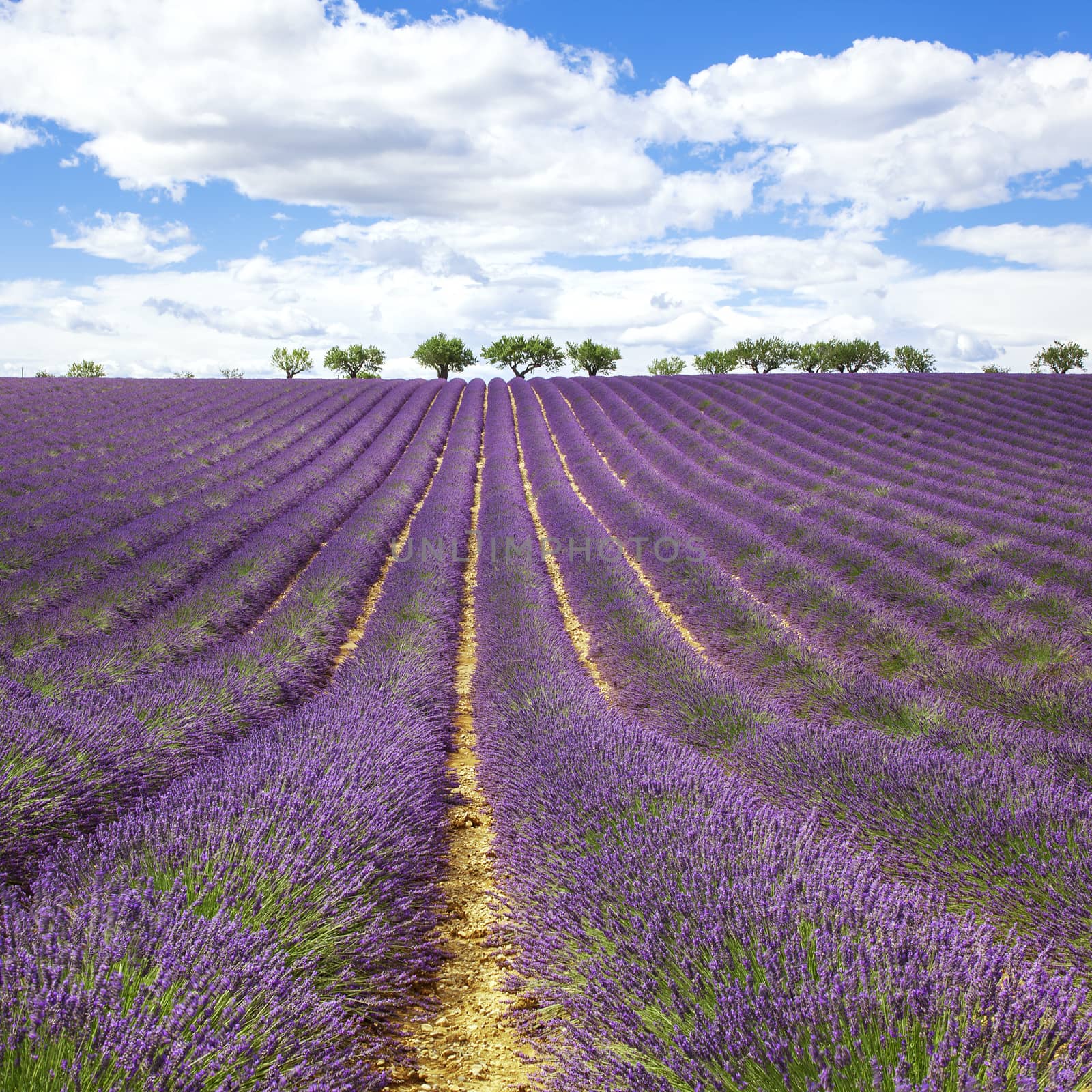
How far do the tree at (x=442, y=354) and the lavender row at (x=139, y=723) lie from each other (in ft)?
125

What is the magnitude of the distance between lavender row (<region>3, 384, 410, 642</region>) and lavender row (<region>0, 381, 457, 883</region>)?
1012 mm

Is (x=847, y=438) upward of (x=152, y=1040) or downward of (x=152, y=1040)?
upward

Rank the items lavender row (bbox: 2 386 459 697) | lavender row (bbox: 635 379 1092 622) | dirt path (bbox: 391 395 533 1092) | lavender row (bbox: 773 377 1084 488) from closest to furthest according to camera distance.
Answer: dirt path (bbox: 391 395 533 1092) < lavender row (bbox: 2 386 459 697) < lavender row (bbox: 635 379 1092 622) < lavender row (bbox: 773 377 1084 488)

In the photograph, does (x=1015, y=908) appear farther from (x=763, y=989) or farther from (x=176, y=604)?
(x=176, y=604)

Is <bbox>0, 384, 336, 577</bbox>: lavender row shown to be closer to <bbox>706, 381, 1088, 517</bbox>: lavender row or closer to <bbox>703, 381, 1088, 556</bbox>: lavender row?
<bbox>703, 381, 1088, 556</bbox>: lavender row

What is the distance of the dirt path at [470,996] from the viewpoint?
2047 mm

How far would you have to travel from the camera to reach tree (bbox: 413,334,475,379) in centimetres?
4294

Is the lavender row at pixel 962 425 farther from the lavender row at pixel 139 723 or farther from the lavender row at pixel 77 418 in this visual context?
the lavender row at pixel 77 418

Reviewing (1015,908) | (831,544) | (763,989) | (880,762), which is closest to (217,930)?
Result: (763,989)

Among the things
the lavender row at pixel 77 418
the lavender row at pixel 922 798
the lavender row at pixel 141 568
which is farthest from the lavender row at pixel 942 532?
the lavender row at pixel 77 418

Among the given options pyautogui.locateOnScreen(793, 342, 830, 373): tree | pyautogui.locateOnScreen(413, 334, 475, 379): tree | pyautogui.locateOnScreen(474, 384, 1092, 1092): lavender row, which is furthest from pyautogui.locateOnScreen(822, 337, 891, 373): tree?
pyautogui.locateOnScreen(474, 384, 1092, 1092): lavender row

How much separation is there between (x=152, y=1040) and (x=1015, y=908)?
2.47m

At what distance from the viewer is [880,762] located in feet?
10.4

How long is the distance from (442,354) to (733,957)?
43404mm
